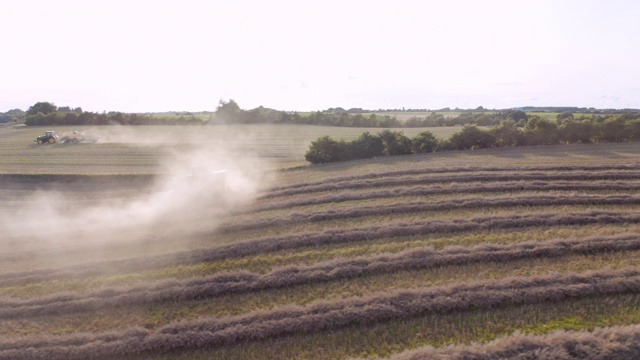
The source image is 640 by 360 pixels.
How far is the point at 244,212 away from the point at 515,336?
1374 centimetres

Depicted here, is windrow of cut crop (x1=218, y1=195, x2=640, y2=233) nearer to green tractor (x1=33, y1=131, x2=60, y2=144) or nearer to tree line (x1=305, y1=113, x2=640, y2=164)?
tree line (x1=305, y1=113, x2=640, y2=164)

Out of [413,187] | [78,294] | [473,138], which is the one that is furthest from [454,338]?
[473,138]

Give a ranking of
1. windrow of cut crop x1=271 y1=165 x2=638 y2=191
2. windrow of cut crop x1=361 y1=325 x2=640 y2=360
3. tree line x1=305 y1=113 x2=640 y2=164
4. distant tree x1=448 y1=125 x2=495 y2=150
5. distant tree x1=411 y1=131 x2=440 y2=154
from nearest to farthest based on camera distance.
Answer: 1. windrow of cut crop x1=361 y1=325 x2=640 y2=360
2. windrow of cut crop x1=271 y1=165 x2=638 y2=191
3. tree line x1=305 y1=113 x2=640 y2=164
4. distant tree x1=411 y1=131 x2=440 y2=154
5. distant tree x1=448 y1=125 x2=495 y2=150

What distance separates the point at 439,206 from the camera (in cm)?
1773

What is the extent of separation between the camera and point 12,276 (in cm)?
1420

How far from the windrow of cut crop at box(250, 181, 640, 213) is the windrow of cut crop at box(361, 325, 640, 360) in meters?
11.9

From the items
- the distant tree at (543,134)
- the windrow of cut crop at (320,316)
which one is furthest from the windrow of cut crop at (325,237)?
the distant tree at (543,134)

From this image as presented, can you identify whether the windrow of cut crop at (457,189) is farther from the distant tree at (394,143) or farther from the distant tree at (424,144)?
the distant tree at (424,144)

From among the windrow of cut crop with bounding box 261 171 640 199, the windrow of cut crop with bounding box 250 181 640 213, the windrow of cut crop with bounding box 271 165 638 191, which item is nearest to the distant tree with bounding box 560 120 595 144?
the windrow of cut crop with bounding box 271 165 638 191

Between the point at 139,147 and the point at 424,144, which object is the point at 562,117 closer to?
the point at 424,144

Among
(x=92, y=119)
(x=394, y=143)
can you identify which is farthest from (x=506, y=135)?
(x=92, y=119)

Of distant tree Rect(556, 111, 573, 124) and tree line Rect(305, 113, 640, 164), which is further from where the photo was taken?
distant tree Rect(556, 111, 573, 124)

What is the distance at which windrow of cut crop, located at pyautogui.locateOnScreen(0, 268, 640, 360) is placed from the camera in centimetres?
941

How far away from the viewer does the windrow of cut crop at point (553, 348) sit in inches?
309
